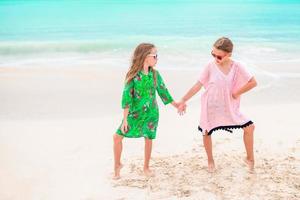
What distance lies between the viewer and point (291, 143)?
19.3 ft

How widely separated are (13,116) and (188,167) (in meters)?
3.41

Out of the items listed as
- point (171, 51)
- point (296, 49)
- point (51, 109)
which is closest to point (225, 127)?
point (51, 109)

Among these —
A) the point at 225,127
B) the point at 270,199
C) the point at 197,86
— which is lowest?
the point at 270,199

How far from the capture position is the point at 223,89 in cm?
475

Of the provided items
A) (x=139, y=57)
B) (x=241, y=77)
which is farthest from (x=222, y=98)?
(x=139, y=57)

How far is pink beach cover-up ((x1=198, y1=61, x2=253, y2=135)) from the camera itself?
475cm

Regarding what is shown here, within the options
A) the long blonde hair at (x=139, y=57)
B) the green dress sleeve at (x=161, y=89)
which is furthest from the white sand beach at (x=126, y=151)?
the long blonde hair at (x=139, y=57)

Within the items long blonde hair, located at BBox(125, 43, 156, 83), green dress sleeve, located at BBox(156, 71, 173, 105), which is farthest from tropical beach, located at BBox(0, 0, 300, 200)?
long blonde hair, located at BBox(125, 43, 156, 83)

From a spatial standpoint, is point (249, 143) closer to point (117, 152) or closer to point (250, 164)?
point (250, 164)

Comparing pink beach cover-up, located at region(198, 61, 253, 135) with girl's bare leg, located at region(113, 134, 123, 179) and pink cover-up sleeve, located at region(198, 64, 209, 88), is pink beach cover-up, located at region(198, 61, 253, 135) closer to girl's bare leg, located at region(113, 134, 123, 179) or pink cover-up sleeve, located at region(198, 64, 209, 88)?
pink cover-up sleeve, located at region(198, 64, 209, 88)

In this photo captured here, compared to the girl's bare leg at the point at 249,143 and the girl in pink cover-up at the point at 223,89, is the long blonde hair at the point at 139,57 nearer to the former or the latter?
the girl in pink cover-up at the point at 223,89

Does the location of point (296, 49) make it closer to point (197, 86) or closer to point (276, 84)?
point (276, 84)

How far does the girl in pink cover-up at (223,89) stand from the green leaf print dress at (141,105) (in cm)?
51

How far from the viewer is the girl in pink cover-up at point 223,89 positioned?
474 centimetres
